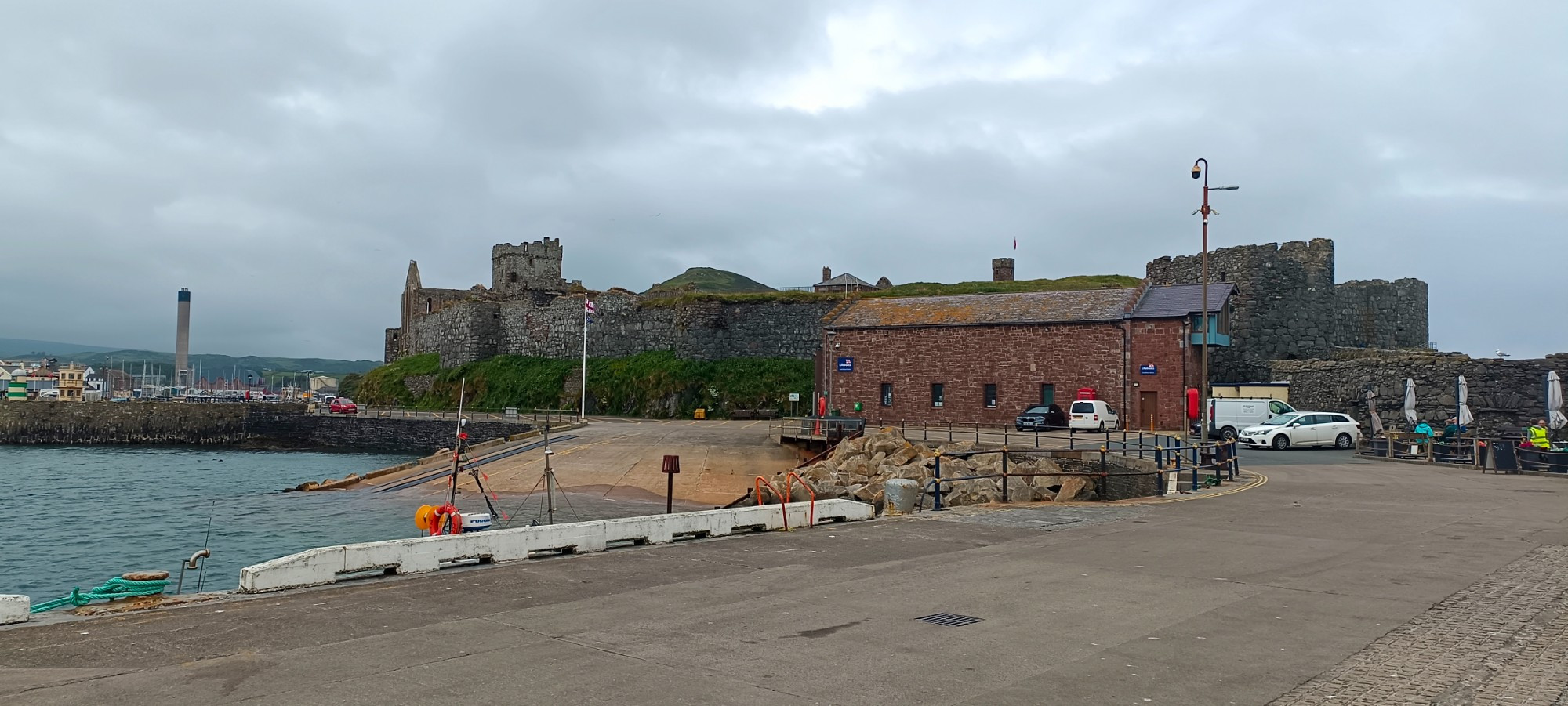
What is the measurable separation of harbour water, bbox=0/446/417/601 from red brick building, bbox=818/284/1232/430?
23940 millimetres

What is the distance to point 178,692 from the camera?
6.39 meters

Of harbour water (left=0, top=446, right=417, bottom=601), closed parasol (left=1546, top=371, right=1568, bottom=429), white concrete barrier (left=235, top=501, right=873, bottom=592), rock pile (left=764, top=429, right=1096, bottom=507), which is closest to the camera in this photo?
white concrete barrier (left=235, top=501, right=873, bottom=592)

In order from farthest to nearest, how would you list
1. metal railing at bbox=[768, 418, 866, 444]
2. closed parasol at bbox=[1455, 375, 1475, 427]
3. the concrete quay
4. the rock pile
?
metal railing at bbox=[768, 418, 866, 444], closed parasol at bbox=[1455, 375, 1475, 427], the rock pile, the concrete quay

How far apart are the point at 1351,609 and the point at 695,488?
24.3 metres

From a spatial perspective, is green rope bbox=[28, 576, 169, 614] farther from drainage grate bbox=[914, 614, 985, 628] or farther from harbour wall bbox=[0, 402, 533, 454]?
harbour wall bbox=[0, 402, 533, 454]

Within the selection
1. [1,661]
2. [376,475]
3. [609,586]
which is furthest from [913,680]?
[376,475]

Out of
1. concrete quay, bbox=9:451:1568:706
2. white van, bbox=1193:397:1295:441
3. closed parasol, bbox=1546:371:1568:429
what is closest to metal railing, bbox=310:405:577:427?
white van, bbox=1193:397:1295:441

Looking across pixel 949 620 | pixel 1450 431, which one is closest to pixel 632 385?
pixel 1450 431

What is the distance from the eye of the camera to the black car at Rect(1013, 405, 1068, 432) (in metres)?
39.8

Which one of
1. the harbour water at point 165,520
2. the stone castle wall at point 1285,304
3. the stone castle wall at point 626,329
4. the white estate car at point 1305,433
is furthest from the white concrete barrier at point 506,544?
the stone castle wall at point 626,329

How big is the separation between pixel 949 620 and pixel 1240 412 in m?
34.4

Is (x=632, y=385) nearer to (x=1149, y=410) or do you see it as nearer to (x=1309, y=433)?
(x=1149, y=410)

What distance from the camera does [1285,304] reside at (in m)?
49.1

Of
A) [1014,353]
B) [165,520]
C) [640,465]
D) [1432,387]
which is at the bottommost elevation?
[165,520]
